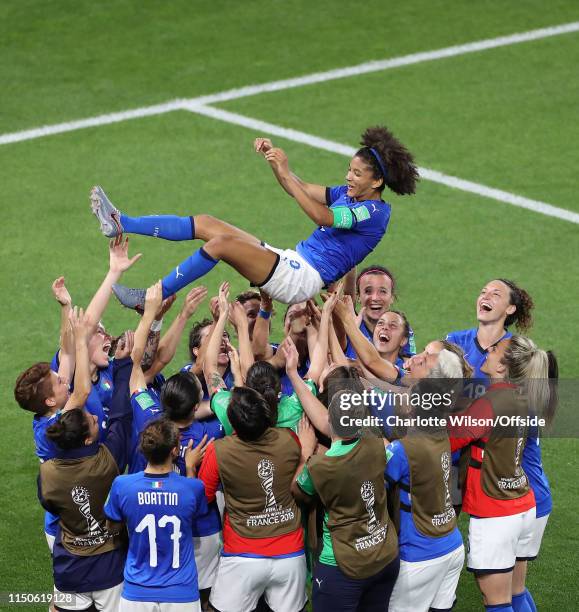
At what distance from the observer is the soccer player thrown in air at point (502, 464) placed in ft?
24.3

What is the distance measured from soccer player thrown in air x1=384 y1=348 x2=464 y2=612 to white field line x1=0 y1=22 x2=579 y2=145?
10.0 m

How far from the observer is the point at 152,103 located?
55.3ft

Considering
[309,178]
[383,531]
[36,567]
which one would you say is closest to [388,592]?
[383,531]

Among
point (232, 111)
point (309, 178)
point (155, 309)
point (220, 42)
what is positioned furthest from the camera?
point (220, 42)

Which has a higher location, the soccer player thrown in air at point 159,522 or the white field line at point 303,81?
the white field line at point 303,81

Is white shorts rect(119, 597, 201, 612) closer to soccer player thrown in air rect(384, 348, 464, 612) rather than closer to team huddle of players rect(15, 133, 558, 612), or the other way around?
team huddle of players rect(15, 133, 558, 612)

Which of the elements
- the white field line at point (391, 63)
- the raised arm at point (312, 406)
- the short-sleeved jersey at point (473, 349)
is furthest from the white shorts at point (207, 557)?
the white field line at point (391, 63)

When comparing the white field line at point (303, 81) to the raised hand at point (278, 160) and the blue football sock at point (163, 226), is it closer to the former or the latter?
the blue football sock at point (163, 226)

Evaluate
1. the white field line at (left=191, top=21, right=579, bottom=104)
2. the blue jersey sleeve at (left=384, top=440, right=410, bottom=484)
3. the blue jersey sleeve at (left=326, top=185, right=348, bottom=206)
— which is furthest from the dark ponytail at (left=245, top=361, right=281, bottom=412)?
the white field line at (left=191, top=21, right=579, bottom=104)

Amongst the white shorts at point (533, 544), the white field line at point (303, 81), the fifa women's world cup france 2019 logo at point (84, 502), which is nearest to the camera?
the fifa women's world cup france 2019 logo at point (84, 502)

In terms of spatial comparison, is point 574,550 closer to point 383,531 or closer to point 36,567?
point 383,531

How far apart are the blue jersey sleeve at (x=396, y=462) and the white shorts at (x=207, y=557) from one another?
1.28 metres

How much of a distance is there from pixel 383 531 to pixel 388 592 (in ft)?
1.33

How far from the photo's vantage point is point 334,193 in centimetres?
925
